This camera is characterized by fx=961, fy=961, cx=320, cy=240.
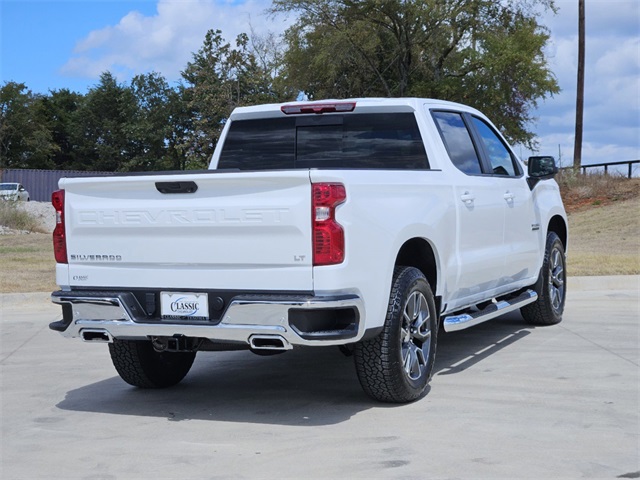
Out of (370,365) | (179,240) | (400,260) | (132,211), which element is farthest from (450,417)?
(132,211)

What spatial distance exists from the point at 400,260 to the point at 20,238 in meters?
18.5

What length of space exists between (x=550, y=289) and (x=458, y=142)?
258 cm

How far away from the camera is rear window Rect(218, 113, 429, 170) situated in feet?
24.6

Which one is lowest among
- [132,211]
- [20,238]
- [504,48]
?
[20,238]

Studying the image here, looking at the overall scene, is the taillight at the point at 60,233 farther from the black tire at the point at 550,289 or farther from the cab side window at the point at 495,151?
the black tire at the point at 550,289

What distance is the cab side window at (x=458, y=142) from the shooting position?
25.4ft

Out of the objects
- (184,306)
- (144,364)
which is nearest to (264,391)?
(144,364)

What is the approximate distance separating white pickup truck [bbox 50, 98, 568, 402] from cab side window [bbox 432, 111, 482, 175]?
0.03 m

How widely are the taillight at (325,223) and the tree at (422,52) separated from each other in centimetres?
3717

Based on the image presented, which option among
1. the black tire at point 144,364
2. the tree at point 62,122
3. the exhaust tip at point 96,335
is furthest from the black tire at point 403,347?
the tree at point 62,122

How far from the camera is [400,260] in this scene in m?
6.79

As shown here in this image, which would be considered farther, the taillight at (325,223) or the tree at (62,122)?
the tree at (62,122)

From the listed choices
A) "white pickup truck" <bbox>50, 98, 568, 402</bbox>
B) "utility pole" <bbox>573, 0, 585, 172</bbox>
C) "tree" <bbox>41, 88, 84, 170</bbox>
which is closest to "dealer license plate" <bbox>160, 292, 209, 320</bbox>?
"white pickup truck" <bbox>50, 98, 568, 402</bbox>

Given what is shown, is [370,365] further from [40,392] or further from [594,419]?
[40,392]
